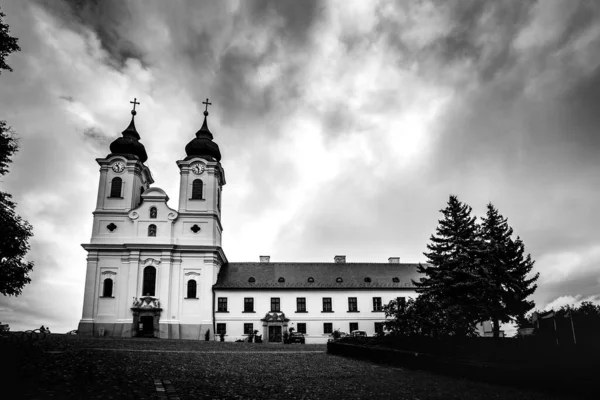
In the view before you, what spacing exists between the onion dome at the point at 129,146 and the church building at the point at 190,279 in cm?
10

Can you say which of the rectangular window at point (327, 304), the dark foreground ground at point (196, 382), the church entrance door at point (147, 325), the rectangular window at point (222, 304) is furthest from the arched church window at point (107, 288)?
the dark foreground ground at point (196, 382)

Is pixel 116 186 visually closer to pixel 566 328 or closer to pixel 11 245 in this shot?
pixel 11 245

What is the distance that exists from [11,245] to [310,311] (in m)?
32.8

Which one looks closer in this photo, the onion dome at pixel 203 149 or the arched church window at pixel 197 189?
the arched church window at pixel 197 189

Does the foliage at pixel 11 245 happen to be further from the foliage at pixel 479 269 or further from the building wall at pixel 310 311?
the building wall at pixel 310 311

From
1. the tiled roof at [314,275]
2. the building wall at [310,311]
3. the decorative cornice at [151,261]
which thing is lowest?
the building wall at [310,311]

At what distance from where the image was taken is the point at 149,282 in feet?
141

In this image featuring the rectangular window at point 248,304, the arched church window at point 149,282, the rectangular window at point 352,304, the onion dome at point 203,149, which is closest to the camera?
the arched church window at point 149,282

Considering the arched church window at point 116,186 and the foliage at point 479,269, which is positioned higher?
the arched church window at point 116,186

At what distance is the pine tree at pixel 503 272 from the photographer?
3044cm

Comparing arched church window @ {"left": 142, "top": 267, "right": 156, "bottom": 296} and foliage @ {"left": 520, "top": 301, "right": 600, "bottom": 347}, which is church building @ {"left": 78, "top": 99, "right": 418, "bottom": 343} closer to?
arched church window @ {"left": 142, "top": 267, "right": 156, "bottom": 296}

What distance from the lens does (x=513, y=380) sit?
11.2m

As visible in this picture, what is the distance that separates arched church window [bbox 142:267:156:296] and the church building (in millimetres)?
85

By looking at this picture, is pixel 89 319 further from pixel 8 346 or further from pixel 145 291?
pixel 8 346
